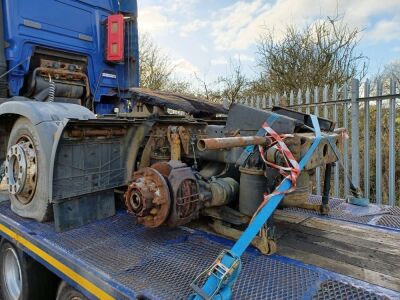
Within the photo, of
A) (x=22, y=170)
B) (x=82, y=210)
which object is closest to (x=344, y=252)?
(x=82, y=210)

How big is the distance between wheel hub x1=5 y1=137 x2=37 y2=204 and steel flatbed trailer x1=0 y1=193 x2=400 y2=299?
0.82 feet

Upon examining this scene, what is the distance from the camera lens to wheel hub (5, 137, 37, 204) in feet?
9.07

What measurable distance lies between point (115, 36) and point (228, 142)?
11.8 feet

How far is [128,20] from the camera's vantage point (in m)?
5.07

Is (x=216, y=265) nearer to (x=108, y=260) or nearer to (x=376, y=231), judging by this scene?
(x=108, y=260)

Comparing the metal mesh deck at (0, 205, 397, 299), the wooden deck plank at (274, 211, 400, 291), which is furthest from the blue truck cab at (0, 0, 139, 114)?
the wooden deck plank at (274, 211, 400, 291)

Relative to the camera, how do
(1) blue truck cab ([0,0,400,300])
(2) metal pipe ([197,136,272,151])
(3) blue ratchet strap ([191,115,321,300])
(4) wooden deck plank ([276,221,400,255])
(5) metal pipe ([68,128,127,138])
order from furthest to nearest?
(5) metal pipe ([68,128,127,138]) → (4) wooden deck plank ([276,221,400,255]) → (1) blue truck cab ([0,0,400,300]) → (2) metal pipe ([197,136,272,151]) → (3) blue ratchet strap ([191,115,321,300])

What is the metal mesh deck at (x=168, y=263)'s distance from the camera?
1.74 metres

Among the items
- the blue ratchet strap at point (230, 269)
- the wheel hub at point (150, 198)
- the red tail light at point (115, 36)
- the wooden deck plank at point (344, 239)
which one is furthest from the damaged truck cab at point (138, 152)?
the red tail light at point (115, 36)

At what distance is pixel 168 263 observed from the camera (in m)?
2.07

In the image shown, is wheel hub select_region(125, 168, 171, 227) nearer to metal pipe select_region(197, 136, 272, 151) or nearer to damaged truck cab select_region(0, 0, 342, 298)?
damaged truck cab select_region(0, 0, 342, 298)

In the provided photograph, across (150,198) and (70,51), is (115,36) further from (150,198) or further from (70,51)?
(150,198)

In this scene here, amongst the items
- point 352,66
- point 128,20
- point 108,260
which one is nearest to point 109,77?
point 128,20

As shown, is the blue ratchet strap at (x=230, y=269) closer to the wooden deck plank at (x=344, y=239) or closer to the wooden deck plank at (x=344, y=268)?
the wooden deck plank at (x=344, y=268)
